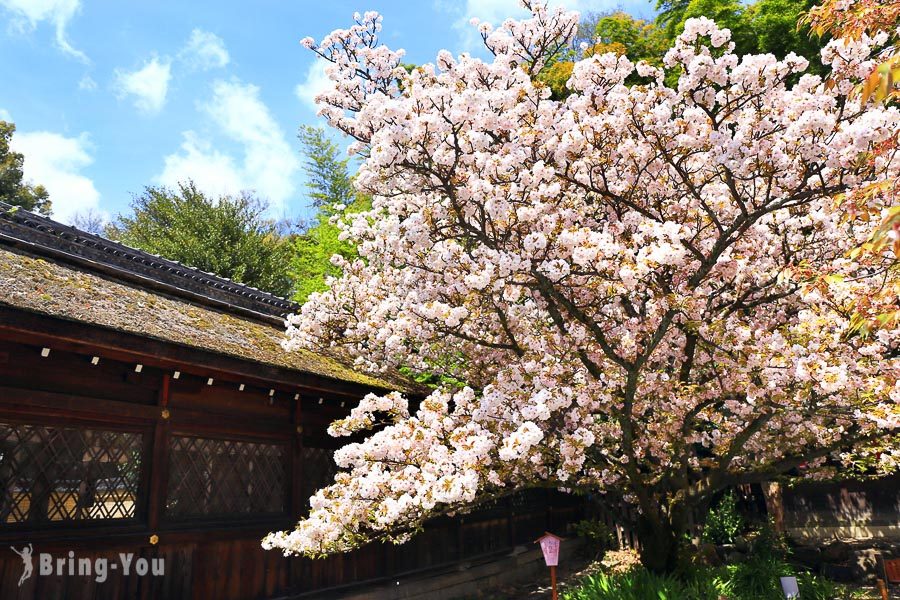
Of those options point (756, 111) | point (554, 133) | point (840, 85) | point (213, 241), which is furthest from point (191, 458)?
point (213, 241)

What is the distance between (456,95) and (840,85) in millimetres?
4070

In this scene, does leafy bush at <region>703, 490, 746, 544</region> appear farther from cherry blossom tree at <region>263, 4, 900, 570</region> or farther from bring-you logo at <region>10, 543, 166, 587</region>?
bring-you logo at <region>10, 543, 166, 587</region>

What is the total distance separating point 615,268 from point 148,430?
5.79 meters

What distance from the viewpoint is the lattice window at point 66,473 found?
614 cm

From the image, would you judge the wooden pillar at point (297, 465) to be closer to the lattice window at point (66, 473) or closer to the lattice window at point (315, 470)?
the lattice window at point (315, 470)

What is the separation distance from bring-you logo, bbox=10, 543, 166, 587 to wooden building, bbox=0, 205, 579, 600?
21 millimetres

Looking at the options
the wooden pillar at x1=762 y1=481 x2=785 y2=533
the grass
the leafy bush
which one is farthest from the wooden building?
the wooden pillar at x1=762 y1=481 x2=785 y2=533

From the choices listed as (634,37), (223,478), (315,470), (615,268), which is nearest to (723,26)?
(634,37)

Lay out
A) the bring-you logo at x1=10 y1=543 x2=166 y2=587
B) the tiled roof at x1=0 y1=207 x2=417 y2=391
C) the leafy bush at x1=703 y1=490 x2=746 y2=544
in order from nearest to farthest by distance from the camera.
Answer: the bring-you logo at x1=10 y1=543 x2=166 y2=587, the tiled roof at x1=0 y1=207 x2=417 y2=391, the leafy bush at x1=703 y1=490 x2=746 y2=544

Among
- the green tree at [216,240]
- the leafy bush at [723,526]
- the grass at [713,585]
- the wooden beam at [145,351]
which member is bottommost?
the grass at [713,585]

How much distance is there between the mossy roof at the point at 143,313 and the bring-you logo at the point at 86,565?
2410 millimetres

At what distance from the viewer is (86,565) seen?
6.44 m

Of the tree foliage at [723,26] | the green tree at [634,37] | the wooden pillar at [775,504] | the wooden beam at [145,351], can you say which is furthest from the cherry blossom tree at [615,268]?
the green tree at [634,37]

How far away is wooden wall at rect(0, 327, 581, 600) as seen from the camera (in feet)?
20.5
